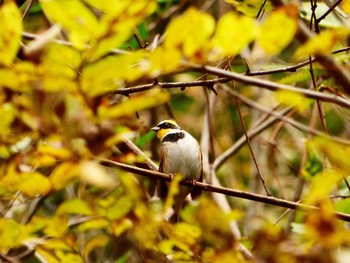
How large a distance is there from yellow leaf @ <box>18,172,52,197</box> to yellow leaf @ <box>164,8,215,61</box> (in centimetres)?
35

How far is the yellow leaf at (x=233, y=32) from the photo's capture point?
1044 millimetres

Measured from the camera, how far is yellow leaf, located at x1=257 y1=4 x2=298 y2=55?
3.48ft

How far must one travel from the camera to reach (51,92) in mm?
969

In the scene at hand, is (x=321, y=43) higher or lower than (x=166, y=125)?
higher

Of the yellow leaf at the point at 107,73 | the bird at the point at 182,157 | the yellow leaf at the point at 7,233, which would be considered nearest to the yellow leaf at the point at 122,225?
the yellow leaf at the point at 7,233

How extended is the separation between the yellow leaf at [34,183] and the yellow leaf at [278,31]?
45 cm

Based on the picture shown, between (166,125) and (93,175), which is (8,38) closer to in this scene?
(93,175)

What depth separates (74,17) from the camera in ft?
3.31

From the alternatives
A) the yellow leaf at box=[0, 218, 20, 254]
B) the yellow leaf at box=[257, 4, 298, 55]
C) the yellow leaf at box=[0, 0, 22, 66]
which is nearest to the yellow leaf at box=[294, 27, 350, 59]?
the yellow leaf at box=[257, 4, 298, 55]

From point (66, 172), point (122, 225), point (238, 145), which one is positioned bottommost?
point (238, 145)

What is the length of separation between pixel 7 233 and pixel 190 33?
2.09 feet

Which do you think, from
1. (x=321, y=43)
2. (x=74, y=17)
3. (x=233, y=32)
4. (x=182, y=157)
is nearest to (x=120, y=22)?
(x=74, y=17)

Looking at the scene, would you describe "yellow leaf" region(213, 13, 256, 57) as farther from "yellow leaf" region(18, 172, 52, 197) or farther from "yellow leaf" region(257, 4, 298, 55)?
"yellow leaf" region(18, 172, 52, 197)

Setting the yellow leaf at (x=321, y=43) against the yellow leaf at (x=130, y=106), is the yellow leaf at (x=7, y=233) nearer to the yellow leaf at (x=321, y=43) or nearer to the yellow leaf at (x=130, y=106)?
the yellow leaf at (x=130, y=106)
